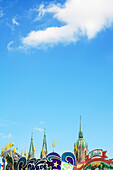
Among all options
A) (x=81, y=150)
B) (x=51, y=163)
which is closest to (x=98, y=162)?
(x=51, y=163)

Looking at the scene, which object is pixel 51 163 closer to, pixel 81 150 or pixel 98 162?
pixel 98 162

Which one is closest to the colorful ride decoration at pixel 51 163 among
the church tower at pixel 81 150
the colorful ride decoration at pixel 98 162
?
the colorful ride decoration at pixel 98 162

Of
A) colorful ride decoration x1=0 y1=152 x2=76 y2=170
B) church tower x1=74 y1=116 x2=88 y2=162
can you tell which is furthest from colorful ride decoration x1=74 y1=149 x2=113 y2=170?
church tower x1=74 y1=116 x2=88 y2=162

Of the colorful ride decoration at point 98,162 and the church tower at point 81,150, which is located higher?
the church tower at point 81,150

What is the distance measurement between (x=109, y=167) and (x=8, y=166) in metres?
26.6

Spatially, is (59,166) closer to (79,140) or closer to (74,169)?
(74,169)

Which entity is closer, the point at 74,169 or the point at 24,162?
the point at 74,169

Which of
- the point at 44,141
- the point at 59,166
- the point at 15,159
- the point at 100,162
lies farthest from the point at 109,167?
the point at 44,141

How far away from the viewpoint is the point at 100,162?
125 ft

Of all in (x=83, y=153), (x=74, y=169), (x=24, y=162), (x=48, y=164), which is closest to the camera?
(x=74, y=169)

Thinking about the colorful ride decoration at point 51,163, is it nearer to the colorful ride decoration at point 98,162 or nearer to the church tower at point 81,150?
the colorful ride decoration at point 98,162

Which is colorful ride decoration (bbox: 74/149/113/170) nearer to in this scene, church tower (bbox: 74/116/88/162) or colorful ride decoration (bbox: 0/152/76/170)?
colorful ride decoration (bbox: 0/152/76/170)

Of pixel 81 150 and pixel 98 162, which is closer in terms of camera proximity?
pixel 98 162

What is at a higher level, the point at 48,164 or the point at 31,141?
the point at 31,141
